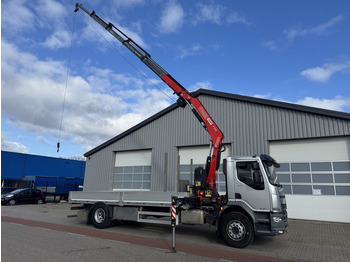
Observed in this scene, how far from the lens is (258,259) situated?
6711mm

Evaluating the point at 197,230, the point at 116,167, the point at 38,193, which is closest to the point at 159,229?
the point at 197,230

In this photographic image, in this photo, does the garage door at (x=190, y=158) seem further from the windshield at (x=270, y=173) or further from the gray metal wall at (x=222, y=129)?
the windshield at (x=270, y=173)

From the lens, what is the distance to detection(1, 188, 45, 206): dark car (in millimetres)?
21547

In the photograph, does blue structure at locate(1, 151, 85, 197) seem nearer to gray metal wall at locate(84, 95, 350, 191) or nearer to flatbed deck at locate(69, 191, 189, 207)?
gray metal wall at locate(84, 95, 350, 191)

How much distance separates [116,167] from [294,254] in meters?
15.9

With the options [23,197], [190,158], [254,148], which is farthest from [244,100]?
[23,197]

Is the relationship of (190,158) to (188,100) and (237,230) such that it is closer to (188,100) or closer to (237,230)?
(188,100)

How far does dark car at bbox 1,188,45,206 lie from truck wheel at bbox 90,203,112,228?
14.8 m

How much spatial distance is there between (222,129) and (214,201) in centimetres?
800

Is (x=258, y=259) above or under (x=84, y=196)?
under

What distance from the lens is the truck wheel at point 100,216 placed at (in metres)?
10.5

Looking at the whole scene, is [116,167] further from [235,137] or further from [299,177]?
[299,177]

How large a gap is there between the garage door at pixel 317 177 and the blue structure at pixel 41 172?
21747mm

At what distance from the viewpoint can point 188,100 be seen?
1111 cm
